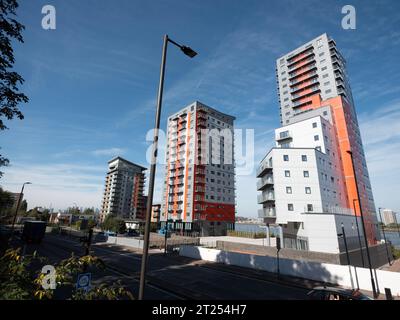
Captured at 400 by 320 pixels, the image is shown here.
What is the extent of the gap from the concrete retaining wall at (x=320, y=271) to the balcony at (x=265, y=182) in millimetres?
16528

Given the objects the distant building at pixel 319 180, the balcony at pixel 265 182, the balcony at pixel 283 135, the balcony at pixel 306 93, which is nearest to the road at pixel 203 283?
the distant building at pixel 319 180

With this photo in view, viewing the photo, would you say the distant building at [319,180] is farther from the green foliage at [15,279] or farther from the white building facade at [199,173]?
the green foliage at [15,279]

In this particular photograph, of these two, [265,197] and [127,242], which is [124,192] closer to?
[127,242]

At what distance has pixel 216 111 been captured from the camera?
81.3 meters

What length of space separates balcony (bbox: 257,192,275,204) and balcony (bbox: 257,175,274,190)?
4.96 ft

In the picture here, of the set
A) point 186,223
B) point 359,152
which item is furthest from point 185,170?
point 359,152

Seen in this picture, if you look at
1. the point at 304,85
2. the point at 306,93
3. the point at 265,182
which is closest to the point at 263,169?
the point at 265,182

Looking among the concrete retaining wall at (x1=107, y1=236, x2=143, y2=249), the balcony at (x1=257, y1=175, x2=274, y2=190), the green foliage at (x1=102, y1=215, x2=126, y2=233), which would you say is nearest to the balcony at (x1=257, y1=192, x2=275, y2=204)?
the balcony at (x1=257, y1=175, x2=274, y2=190)

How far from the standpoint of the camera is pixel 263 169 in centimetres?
3938

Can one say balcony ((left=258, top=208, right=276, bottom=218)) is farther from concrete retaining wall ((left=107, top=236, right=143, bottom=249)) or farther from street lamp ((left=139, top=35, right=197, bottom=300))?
street lamp ((left=139, top=35, right=197, bottom=300))

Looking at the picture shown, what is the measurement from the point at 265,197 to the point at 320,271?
1989 centimetres

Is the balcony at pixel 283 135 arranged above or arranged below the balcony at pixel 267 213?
above

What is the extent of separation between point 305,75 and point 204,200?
5109 cm

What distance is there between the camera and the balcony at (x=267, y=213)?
3590 cm
